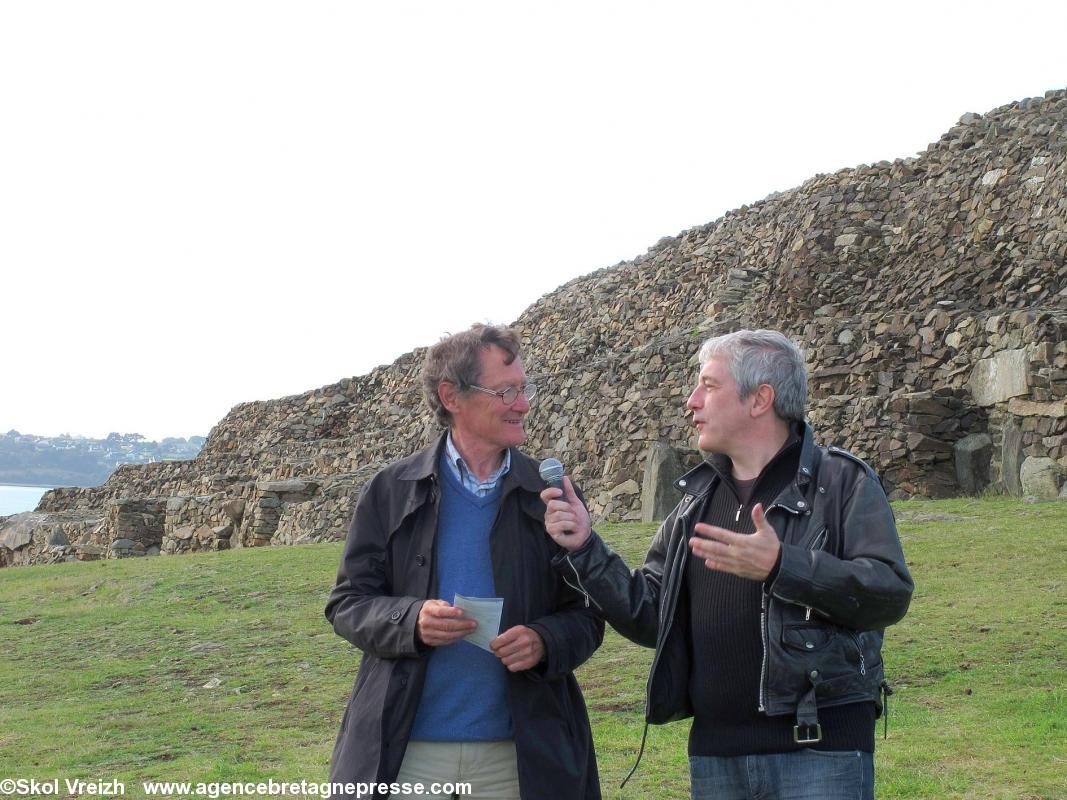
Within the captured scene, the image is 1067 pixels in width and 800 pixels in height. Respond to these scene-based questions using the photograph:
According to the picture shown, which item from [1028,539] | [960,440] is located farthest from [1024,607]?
[960,440]

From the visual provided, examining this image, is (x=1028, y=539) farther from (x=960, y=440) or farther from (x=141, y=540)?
(x=141, y=540)

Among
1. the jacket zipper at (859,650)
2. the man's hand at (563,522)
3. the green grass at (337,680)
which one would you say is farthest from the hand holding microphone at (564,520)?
the green grass at (337,680)

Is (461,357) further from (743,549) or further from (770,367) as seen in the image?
(743,549)

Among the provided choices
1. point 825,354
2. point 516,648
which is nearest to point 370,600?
point 516,648

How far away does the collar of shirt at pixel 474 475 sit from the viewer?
420cm

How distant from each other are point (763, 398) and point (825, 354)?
1693 cm

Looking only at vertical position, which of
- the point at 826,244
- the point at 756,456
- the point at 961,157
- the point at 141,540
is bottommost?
the point at 141,540

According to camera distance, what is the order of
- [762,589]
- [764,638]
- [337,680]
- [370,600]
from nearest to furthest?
[764,638], [762,589], [370,600], [337,680]

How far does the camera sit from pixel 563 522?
3904mm

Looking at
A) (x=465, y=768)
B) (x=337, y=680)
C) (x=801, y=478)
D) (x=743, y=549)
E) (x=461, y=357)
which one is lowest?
(x=337, y=680)

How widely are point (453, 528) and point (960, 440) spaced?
1496cm

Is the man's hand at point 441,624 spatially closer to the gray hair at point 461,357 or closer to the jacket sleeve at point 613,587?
the jacket sleeve at point 613,587

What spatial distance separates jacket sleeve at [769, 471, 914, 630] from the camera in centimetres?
344

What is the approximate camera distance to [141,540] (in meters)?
30.0
